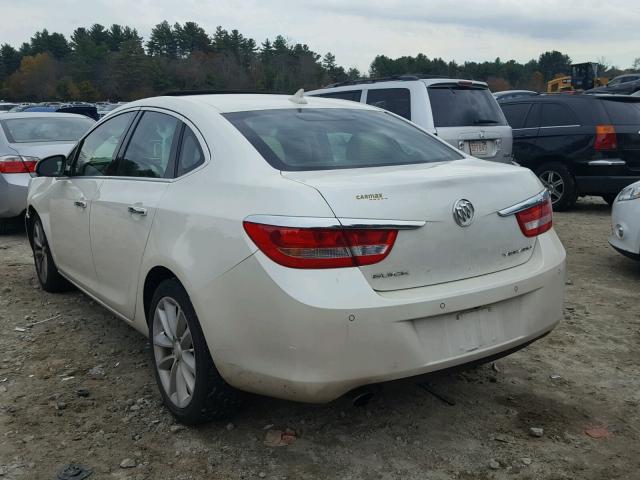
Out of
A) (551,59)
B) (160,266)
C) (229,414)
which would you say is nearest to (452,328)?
(229,414)

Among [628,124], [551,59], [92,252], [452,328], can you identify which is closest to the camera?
[452,328]

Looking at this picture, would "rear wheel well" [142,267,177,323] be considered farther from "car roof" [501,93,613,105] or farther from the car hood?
"car roof" [501,93,613,105]

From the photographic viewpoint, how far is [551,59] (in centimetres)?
11212

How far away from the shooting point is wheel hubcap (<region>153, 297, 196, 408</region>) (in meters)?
3.04

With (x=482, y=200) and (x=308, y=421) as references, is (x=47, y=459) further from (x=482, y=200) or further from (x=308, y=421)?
(x=482, y=200)

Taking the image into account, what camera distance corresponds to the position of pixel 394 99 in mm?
7828

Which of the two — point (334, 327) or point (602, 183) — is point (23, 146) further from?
point (602, 183)

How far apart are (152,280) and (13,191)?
5.12 meters

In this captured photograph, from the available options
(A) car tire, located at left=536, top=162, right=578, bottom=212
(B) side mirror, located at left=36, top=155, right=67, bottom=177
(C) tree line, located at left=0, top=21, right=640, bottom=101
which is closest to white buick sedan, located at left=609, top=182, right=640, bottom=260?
(A) car tire, located at left=536, top=162, right=578, bottom=212

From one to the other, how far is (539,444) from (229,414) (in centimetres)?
145

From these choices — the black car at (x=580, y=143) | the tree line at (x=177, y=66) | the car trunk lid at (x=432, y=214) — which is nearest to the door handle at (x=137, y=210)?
the car trunk lid at (x=432, y=214)

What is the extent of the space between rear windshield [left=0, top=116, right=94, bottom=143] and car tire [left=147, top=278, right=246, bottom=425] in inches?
228

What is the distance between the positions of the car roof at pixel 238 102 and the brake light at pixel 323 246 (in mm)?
1074

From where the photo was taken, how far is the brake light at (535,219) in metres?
3.00
